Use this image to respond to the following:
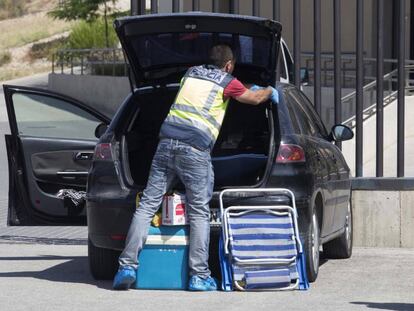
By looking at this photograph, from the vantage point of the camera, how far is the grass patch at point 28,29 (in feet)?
194

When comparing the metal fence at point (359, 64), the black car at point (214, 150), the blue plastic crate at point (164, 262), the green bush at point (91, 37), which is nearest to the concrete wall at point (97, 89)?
the green bush at point (91, 37)

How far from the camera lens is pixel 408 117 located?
21.1 meters

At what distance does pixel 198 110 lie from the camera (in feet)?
27.9

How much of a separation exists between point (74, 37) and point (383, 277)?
36.0 m

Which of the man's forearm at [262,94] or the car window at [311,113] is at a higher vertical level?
the man's forearm at [262,94]

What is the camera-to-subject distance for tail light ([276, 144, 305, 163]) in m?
8.55

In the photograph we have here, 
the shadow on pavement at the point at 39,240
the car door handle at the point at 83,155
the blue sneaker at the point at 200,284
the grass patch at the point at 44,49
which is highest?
the car door handle at the point at 83,155

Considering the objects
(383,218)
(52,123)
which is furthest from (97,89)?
(383,218)

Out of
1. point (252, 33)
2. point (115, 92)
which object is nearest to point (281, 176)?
point (252, 33)

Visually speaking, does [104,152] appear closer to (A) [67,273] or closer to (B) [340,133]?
(A) [67,273]

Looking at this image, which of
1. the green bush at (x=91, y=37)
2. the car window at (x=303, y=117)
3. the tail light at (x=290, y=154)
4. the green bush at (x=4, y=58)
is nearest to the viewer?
the tail light at (x=290, y=154)

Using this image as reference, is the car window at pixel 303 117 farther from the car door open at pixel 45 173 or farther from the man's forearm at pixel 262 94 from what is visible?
the car door open at pixel 45 173

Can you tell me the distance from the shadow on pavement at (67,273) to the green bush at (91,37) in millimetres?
32954

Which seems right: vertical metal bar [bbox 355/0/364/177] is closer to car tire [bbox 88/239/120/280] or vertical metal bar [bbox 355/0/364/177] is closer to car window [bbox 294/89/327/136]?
car window [bbox 294/89/327/136]
